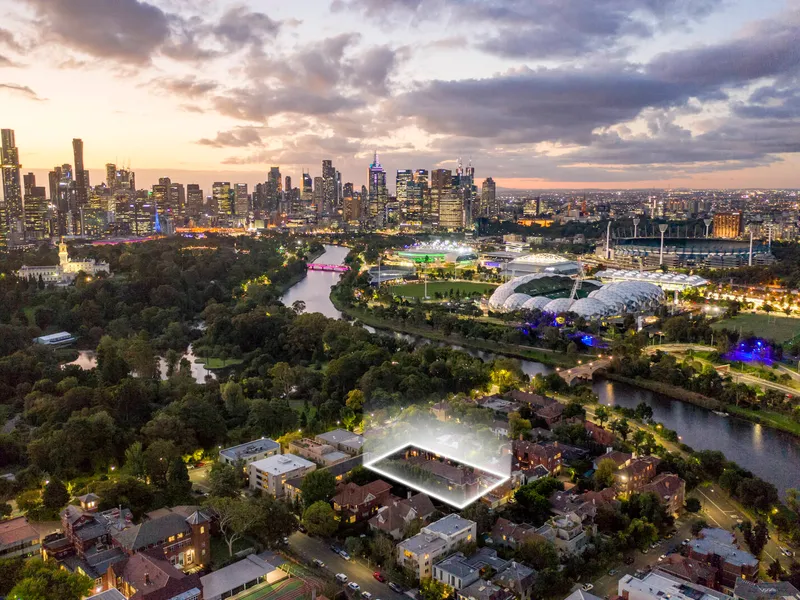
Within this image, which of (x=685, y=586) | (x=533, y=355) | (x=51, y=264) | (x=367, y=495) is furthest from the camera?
(x=51, y=264)

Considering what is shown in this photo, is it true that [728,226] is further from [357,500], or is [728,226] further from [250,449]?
[357,500]

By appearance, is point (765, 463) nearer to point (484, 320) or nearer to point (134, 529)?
point (134, 529)

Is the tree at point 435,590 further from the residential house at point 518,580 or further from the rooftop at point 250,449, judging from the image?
the rooftop at point 250,449

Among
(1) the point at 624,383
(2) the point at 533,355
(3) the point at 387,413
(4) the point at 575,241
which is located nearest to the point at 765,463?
(1) the point at 624,383

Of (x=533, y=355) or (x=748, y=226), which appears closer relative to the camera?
(x=533, y=355)

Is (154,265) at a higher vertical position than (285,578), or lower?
higher

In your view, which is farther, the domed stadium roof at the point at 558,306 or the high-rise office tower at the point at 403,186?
the high-rise office tower at the point at 403,186

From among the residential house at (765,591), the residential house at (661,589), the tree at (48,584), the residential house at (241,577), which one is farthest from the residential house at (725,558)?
the tree at (48,584)
